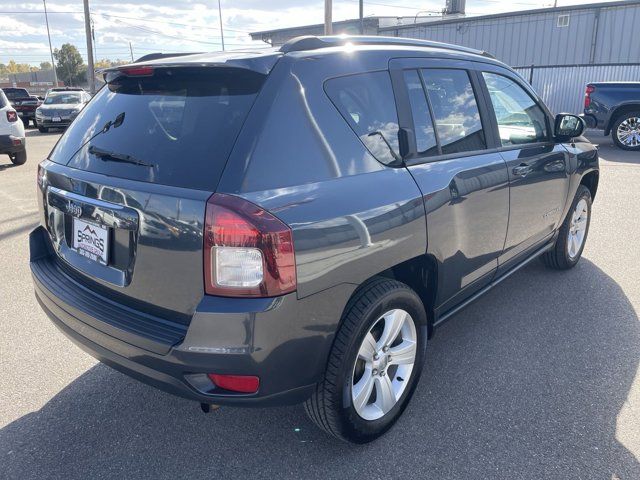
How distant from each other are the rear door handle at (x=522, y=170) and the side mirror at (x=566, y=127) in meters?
0.69

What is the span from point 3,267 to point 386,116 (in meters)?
4.15

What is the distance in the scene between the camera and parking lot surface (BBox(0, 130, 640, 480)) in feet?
8.16

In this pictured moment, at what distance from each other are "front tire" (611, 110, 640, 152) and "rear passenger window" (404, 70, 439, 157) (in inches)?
480

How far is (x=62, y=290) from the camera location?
102 inches

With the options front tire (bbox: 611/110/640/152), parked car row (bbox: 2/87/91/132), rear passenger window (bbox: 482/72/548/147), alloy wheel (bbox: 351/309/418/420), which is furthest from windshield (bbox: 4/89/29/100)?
alloy wheel (bbox: 351/309/418/420)

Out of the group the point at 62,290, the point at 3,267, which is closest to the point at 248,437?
the point at 62,290

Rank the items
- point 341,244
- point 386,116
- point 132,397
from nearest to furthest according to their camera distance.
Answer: point 341,244
point 386,116
point 132,397

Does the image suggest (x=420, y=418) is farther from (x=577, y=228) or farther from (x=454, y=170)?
(x=577, y=228)

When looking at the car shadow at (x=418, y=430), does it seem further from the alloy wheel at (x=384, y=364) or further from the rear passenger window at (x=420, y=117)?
the rear passenger window at (x=420, y=117)

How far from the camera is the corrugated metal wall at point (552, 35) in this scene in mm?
21016

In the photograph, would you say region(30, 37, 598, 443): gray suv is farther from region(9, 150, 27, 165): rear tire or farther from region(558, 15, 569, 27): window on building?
region(558, 15, 569, 27): window on building

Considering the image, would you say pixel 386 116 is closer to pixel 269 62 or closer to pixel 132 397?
pixel 269 62

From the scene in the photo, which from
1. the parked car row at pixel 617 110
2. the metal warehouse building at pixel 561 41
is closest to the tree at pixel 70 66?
the metal warehouse building at pixel 561 41

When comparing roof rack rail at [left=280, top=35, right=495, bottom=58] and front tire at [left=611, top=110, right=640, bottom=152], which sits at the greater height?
roof rack rail at [left=280, top=35, right=495, bottom=58]
